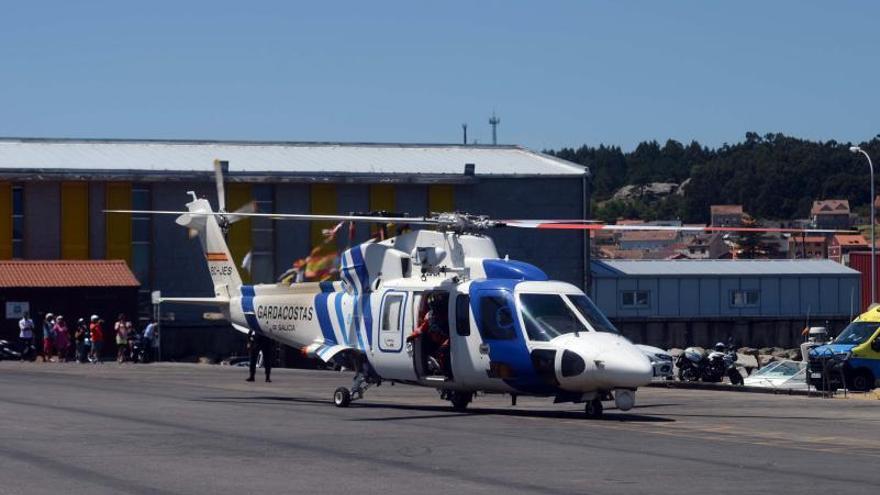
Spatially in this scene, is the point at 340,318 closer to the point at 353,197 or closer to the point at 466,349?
the point at 466,349

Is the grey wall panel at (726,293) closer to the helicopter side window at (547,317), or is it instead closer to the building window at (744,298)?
the building window at (744,298)

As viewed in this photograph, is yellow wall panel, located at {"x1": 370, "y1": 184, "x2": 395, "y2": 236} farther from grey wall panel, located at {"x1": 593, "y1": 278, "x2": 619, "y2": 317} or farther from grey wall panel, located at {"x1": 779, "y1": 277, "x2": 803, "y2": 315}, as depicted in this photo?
grey wall panel, located at {"x1": 779, "y1": 277, "x2": 803, "y2": 315}

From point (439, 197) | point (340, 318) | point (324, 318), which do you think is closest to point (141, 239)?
point (439, 197)

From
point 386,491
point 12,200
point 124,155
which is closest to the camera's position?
point 386,491

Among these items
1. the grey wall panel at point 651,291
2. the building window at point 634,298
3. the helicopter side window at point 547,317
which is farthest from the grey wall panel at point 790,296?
the helicopter side window at point 547,317

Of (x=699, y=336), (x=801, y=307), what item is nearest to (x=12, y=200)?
(x=699, y=336)

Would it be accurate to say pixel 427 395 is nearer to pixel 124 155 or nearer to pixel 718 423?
pixel 718 423

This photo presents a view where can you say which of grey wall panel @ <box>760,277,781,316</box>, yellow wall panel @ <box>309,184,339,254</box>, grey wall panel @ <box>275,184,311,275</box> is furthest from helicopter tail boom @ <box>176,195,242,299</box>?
grey wall panel @ <box>760,277,781,316</box>

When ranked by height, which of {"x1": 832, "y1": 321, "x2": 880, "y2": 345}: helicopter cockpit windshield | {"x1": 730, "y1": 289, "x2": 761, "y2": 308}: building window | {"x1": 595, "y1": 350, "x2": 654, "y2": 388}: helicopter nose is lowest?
{"x1": 730, "y1": 289, "x2": 761, "y2": 308}: building window

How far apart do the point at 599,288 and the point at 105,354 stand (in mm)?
34621

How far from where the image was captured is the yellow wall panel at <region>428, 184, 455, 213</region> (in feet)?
218

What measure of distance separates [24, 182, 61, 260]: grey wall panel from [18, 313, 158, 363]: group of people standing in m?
9.25

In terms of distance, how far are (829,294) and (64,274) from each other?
48838 mm

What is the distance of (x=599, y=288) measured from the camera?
81562 millimetres
